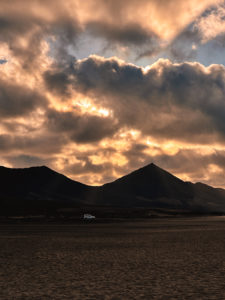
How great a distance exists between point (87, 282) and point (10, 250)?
634 inches

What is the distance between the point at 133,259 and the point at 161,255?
9.12 ft

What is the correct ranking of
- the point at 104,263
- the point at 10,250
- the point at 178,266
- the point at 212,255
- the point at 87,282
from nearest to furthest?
1. the point at 87,282
2. the point at 178,266
3. the point at 104,263
4. the point at 212,255
5. the point at 10,250

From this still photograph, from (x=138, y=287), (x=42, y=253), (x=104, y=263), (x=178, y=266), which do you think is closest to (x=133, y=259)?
(x=104, y=263)

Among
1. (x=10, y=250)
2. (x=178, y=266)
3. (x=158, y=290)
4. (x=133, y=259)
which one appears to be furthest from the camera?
(x=10, y=250)

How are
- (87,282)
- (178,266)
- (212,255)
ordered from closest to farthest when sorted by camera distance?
(87,282)
(178,266)
(212,255)

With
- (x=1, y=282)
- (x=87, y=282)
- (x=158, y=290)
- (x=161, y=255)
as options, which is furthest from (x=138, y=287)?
(x=161, y=255)

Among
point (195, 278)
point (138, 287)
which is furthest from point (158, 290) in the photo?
point (195, 278)

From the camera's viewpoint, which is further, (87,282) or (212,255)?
(212,255)

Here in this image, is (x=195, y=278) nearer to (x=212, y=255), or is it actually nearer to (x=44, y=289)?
(x=44, y=289)

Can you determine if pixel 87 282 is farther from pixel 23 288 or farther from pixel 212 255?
pixel 212 255

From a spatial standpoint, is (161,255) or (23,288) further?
(161,255)

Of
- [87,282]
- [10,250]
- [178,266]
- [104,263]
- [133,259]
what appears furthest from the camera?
[10,250]

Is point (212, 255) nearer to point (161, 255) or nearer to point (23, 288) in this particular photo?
point (161, 255)

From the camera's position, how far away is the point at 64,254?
96.2 feet
